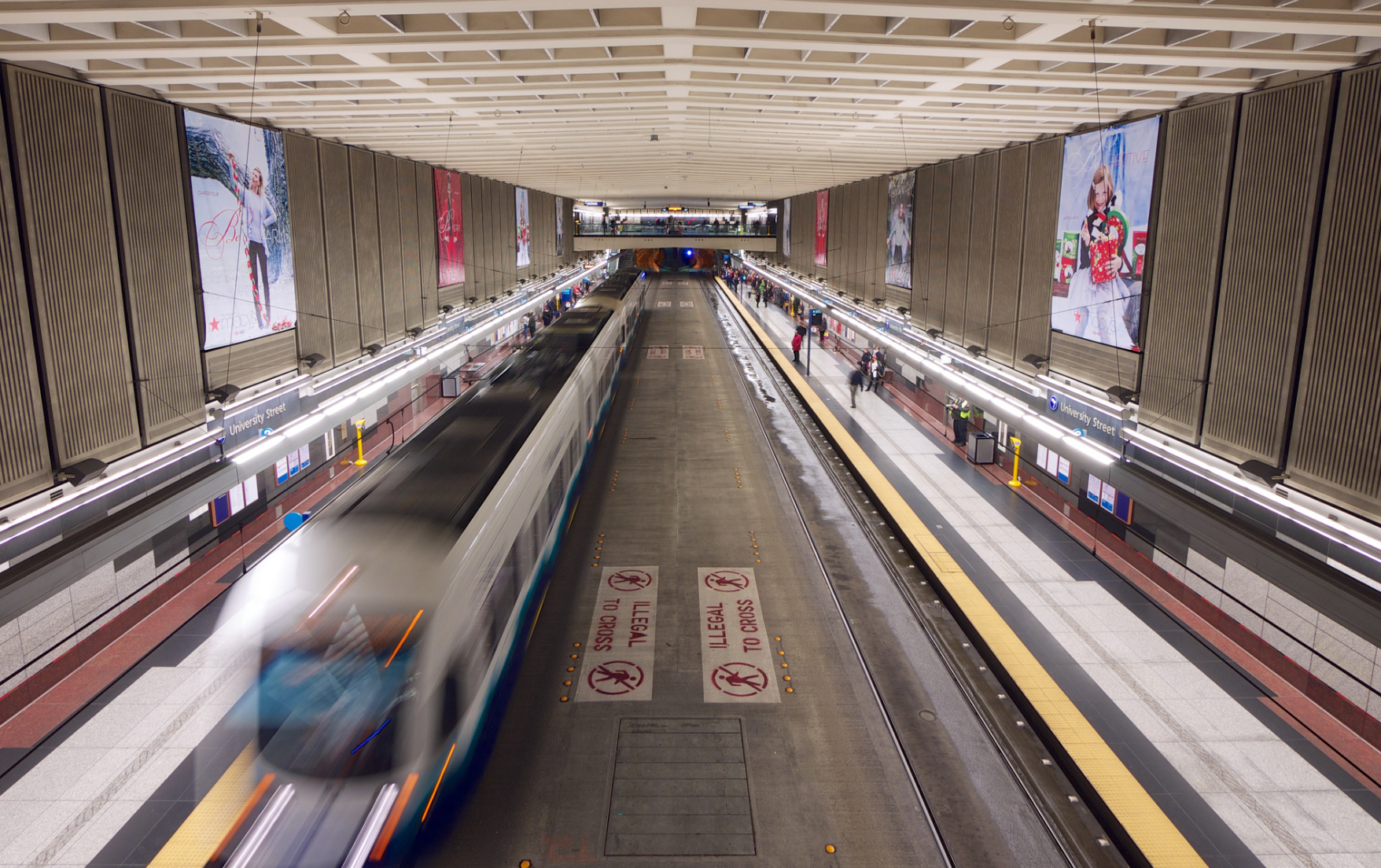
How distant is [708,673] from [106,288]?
8.60 meters

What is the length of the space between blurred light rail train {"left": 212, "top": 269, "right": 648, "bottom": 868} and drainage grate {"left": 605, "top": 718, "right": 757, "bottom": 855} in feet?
4.76

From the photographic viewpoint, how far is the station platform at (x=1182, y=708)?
657 cm

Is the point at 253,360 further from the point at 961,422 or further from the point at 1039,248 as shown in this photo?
the point at 961,422

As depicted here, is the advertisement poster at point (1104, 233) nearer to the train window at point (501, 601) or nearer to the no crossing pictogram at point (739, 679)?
the no crossing pictogram at point (739, 679)

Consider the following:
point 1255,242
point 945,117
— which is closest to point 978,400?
point 1255,242

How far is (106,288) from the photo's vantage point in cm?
932

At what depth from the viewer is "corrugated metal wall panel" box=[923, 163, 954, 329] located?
1938 cm

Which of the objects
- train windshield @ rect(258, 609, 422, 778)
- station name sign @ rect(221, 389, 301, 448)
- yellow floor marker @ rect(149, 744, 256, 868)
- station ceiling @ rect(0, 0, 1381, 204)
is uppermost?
station ceiling @ rect(0, 0, 1381, 204)

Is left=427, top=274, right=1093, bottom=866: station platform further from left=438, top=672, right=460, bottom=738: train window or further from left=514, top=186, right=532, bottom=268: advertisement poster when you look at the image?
left=514, top=186, right=532, bottom=268: advertisement poster

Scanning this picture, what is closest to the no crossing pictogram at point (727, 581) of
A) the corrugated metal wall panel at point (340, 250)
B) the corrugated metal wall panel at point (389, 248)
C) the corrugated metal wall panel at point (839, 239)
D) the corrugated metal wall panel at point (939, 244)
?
the corrugated metal wall panel at point (340, 250)

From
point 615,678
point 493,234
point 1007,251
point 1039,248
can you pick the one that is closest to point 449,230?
point 493,234

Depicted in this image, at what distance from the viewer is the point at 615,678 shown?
8.80 metres

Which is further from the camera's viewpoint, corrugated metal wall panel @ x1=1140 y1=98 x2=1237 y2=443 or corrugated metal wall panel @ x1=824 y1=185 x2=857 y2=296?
corrugated metal wall panel @ x1=824 y1=185 x2=857 y2=296

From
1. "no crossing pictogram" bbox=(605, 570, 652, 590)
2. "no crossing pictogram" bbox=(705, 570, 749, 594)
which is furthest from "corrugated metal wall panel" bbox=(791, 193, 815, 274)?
"no crossing pictogram" bbox=(605, 570, 652, 590)
